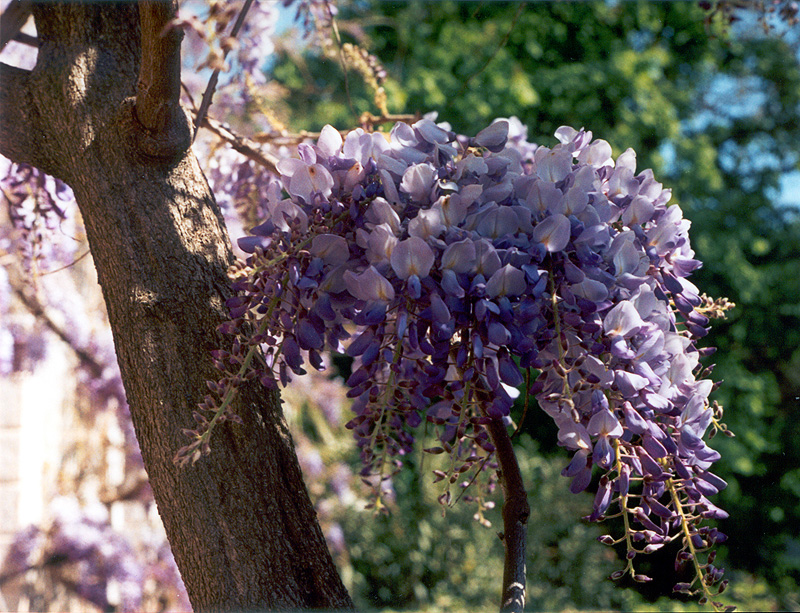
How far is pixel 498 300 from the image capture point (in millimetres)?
559

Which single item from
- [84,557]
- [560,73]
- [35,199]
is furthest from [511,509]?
[560,73]

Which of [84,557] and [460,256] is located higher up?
[460,256]

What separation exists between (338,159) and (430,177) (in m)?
0.09

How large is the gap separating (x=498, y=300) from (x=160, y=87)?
0.40m

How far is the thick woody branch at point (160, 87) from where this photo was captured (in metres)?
0.62

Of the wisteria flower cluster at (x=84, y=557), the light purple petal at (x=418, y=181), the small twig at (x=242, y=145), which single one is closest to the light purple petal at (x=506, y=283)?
the light purple petal at (x=418, y=181)


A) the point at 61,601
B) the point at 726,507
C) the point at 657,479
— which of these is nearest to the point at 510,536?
the point at 657,479

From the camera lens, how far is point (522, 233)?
0.59 metres

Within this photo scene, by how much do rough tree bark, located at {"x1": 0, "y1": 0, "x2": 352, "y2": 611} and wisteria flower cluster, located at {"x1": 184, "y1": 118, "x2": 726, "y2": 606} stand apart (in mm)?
70

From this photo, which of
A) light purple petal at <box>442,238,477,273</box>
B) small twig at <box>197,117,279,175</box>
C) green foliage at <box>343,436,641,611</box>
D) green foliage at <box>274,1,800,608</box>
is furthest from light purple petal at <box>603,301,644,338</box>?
green foliage at <box>274,1,800,608</box>

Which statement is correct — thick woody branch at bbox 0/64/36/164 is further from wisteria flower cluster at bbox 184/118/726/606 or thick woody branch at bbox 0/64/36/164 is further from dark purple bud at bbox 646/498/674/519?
dark purple bud at bbox 646/498/674/519

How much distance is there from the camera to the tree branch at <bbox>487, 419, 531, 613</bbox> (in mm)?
697

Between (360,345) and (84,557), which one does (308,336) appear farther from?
(84,557)

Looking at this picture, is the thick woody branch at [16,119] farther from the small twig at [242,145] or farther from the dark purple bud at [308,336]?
the dark purple bud at [308,336]
